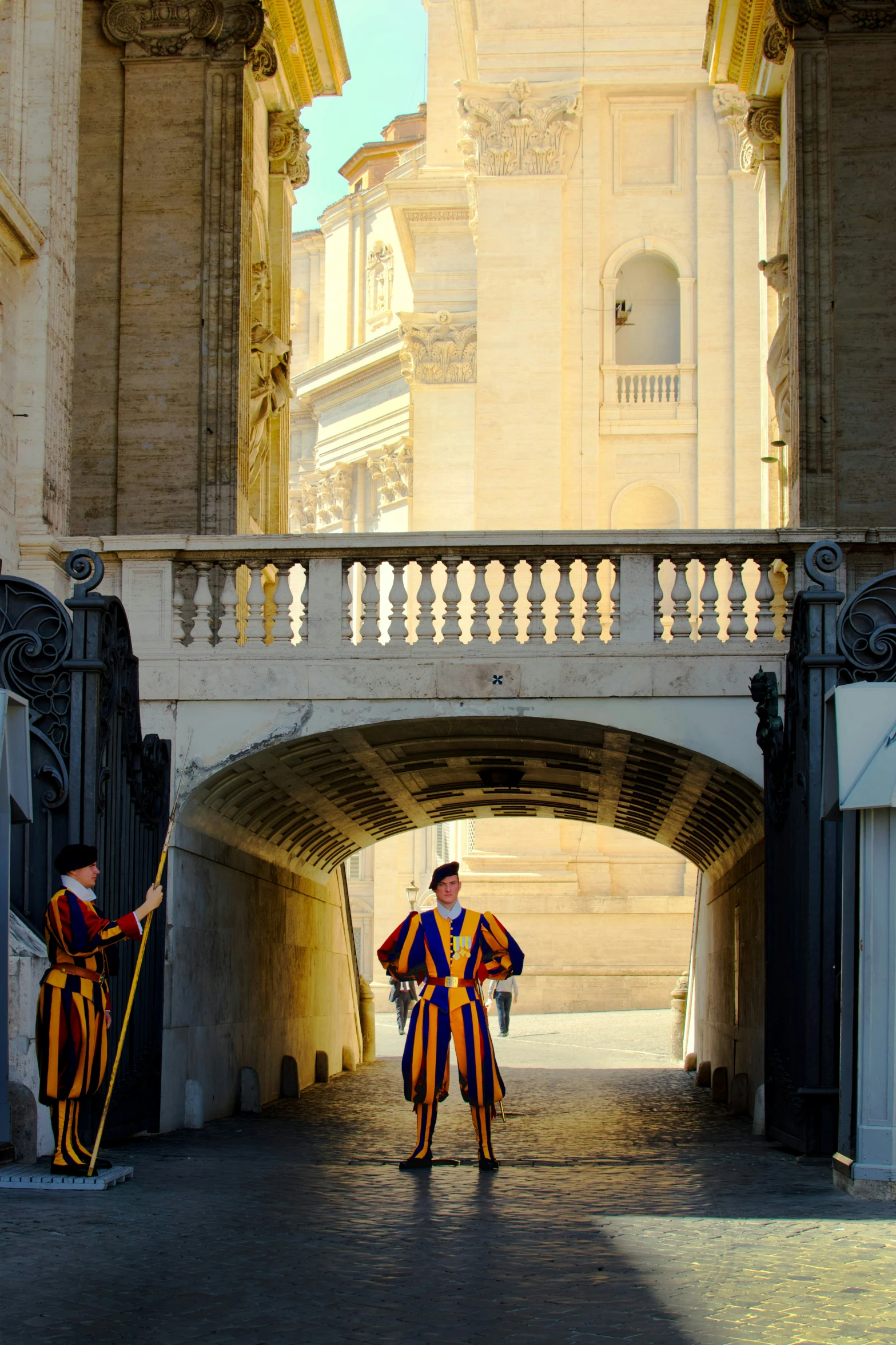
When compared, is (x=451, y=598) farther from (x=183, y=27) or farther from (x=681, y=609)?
(x=183, y=27)

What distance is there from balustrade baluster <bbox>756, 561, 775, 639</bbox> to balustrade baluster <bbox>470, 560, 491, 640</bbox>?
6.92 ft

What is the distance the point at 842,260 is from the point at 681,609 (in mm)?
4625

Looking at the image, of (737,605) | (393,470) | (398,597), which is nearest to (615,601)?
(737,605)

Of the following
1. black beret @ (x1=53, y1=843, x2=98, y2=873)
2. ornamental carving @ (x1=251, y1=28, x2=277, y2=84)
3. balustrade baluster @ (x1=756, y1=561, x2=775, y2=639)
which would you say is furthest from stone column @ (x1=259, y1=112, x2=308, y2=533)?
black beret @ (x1=53, y1=843, x2=98, y2=873)

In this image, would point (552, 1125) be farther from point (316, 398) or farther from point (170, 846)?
point (316, 398)

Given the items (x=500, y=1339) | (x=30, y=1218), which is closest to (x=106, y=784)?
(x=30, y=1218)

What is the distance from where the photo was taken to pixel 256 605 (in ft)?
49.3

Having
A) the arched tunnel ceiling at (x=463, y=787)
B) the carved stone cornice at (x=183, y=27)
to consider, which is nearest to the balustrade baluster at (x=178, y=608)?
the arched tunnel ceiling at (x=463, y=787)

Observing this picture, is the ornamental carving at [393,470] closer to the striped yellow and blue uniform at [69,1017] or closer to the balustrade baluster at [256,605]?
the balustrade baluster at [256,605]

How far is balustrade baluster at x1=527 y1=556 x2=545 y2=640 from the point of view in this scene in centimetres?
1490

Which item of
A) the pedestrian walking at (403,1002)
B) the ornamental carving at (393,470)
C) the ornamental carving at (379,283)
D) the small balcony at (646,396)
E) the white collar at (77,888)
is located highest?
the ornamental carving at (379,283)

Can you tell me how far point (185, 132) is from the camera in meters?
18.7

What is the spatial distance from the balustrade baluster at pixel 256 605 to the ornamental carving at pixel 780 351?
331 inches

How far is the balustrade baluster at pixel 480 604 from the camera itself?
14.9 metres
